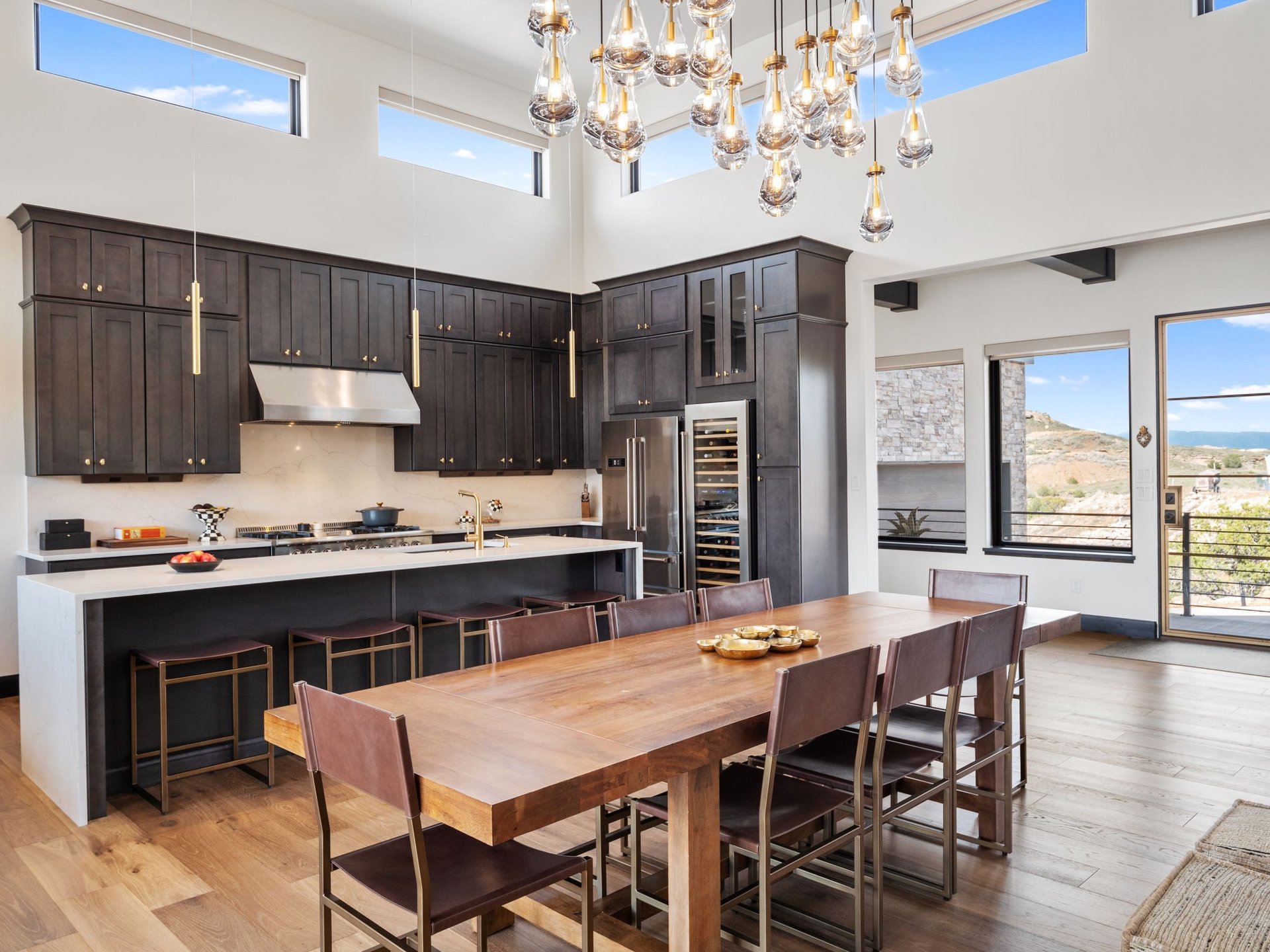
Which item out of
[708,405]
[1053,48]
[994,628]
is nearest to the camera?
[994,628]

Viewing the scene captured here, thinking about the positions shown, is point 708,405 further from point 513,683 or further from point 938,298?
point 513,683

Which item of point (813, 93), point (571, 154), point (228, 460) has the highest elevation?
point (571, 154)

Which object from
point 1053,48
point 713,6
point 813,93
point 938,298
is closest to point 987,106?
point 1053,48

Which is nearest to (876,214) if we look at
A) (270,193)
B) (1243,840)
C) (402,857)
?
(1243,840)

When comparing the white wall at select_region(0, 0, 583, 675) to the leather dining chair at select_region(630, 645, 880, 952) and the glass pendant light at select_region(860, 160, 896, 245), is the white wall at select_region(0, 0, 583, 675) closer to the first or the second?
the glass pendant light at select_region(860, 160, 896, 245)

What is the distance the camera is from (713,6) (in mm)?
2449

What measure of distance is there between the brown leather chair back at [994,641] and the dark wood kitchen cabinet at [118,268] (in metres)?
5.37

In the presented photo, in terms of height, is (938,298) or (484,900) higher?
(938,298)

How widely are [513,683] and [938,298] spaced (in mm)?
6759

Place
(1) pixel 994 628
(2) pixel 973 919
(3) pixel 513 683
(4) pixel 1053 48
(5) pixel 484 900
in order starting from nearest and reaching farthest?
(5) pixel 484 900 → (3) pixel 513 683 → (2) pixel 973 919 → (1) pixel 994 628 → (4) pixel 1053 48

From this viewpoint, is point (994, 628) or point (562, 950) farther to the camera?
point (994, 628)

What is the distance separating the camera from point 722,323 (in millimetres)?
6469

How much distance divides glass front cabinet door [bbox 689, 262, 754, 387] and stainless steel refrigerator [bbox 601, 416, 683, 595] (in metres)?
0.51

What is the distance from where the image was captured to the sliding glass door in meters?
6.48
